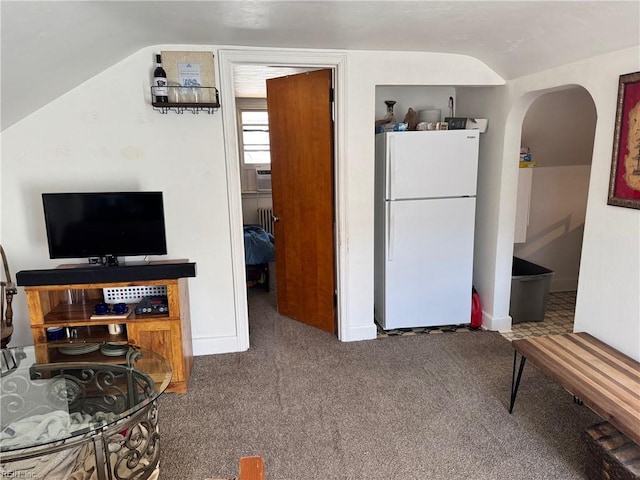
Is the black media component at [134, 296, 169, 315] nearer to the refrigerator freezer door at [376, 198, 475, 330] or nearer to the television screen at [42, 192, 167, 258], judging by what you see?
the television screen at [42, 192, 167, 258]

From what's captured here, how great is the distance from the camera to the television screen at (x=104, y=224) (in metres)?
2.53

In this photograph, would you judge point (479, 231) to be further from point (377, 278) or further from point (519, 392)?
point (519, 392)

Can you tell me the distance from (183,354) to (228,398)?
40cm

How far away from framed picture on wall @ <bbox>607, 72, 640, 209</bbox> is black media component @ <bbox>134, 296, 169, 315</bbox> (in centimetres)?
266

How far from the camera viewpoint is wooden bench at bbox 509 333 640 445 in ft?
5.52

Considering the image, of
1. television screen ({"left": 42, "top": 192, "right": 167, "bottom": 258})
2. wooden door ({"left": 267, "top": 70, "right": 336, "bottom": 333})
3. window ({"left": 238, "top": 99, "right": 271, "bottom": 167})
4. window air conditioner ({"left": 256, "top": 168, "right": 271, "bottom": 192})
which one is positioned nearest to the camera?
television screen ({"left": 42, "top": 192, "right": 167, "bottom": 258})

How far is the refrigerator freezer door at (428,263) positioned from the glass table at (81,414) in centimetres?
194

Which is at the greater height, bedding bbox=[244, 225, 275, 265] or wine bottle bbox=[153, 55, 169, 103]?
wine bottle bbox=[153, 55, 169, 103]

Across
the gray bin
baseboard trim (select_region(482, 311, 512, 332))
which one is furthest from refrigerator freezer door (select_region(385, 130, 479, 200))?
baseboard trim (select_region(482, 311, 512, 332))

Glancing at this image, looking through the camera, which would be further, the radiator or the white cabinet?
the radiator

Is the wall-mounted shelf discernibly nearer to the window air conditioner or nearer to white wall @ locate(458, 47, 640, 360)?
white wall @ locate(458, 47, 640, 360)

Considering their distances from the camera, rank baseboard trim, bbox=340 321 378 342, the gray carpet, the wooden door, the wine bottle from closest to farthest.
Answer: the gray carpet → the wine bottle → the wooden door → baseboard trim, bbox=340 321 378 342

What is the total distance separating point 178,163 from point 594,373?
107 inches


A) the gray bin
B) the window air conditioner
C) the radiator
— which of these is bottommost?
the gray bin
